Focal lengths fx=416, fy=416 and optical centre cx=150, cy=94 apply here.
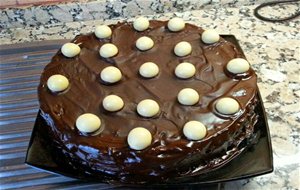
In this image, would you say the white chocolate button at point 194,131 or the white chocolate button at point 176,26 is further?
the white chocolate button at point 176,26

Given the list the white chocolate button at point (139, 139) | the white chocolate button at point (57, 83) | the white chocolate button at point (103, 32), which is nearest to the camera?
the white chocolate button at point (139, 139)

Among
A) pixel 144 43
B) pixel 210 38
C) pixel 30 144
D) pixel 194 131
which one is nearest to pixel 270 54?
pixel 210 38

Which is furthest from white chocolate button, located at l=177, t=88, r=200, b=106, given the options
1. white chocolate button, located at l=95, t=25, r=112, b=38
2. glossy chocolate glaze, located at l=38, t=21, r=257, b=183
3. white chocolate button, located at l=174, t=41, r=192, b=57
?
white chocolate button, located at l=95, t=25, r=112, b=38

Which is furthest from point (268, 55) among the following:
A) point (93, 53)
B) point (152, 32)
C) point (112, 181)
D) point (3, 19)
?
point (3, 19)

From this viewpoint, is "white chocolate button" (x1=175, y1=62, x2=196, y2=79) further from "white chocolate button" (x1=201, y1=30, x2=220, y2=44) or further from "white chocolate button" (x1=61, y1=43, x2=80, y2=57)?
"white chocolate button" (x1=61, y1=43, x2=80, y2=57)

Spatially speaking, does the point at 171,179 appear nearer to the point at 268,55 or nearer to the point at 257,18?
the point at 268,55

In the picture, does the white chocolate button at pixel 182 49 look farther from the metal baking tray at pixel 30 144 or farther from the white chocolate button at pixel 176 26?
the metal baking tray at pixel 30 144

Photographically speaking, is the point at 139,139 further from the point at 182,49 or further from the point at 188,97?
the point at 182,49

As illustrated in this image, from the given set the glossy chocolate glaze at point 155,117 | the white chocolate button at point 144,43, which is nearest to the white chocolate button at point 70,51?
the glossy chocolate glaze at point 155,117
